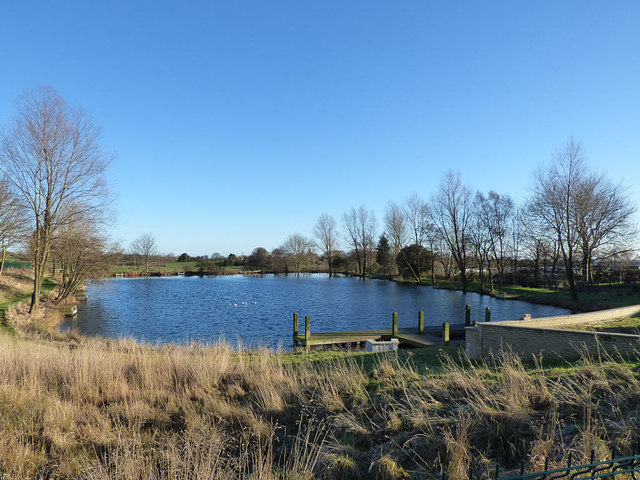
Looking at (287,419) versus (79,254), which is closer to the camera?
(287,419)

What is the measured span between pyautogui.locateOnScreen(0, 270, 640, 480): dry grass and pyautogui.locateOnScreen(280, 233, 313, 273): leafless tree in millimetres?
76389

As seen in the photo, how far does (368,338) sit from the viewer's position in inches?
692

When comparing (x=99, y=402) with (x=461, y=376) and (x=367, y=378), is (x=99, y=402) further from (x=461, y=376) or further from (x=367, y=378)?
(x=461, y=376)

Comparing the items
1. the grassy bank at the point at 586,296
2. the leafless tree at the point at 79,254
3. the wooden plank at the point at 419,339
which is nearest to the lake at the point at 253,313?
the grassy bank at the point at 586,296

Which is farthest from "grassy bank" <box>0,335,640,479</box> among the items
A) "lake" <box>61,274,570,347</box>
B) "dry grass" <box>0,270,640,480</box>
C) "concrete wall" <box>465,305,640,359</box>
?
"lake" <box>61,274,570,347</box>

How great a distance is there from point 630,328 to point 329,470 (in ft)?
41.9

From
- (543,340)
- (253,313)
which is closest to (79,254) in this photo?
(253,313)

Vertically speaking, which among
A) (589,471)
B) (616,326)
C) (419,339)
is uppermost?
(589,471)

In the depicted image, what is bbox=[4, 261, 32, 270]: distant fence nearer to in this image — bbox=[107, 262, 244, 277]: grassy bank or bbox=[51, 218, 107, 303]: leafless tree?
bbox=[107, 262, 244, 277]: grassy bank

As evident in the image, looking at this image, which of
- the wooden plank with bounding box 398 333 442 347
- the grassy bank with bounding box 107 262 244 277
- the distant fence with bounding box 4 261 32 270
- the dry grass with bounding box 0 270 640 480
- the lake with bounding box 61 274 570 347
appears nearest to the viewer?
the dry grass with bounding box 0 270 640 480

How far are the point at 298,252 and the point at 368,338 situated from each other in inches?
2716

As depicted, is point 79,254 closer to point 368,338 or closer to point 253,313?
point 253,313

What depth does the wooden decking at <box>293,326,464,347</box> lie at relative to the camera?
54.7 feet

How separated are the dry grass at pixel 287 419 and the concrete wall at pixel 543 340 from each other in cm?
292
